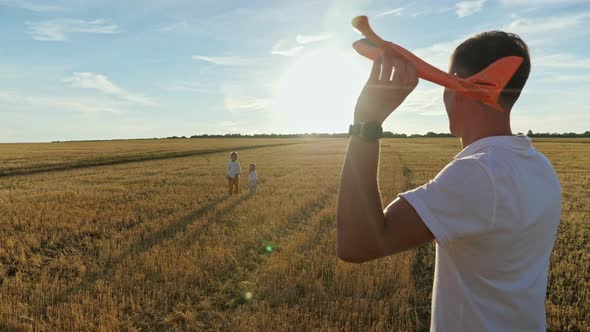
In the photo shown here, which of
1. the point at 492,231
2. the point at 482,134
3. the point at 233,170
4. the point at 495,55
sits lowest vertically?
the point at 233,170

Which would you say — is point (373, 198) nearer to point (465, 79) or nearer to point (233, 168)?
point (465, 79)

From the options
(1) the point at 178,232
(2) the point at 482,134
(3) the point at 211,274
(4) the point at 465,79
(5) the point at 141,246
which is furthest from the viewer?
(1) the point at 178,232

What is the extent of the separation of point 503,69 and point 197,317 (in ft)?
16.6

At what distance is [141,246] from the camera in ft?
28.6

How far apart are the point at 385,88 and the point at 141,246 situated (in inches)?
331

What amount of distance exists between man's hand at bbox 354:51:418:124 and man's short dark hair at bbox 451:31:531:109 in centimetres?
27

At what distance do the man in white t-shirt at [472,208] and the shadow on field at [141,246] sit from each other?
5.49 meters

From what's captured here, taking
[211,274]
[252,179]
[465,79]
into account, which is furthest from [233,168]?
[465,79]

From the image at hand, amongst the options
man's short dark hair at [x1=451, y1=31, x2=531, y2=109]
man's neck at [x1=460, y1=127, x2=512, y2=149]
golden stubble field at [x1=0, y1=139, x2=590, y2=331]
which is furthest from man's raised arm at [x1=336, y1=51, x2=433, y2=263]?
golden stubble field at [x1=0, y1=139, x2=590, y2=331]

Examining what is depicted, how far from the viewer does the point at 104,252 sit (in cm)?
821

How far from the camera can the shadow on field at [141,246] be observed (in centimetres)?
599

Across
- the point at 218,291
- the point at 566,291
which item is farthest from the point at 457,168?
the point at 566,291

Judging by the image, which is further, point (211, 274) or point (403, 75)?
point (211, 274)

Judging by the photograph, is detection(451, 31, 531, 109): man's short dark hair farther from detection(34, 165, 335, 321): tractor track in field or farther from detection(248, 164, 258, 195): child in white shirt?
detection(248, 164, 258, 195): child in white shirt
